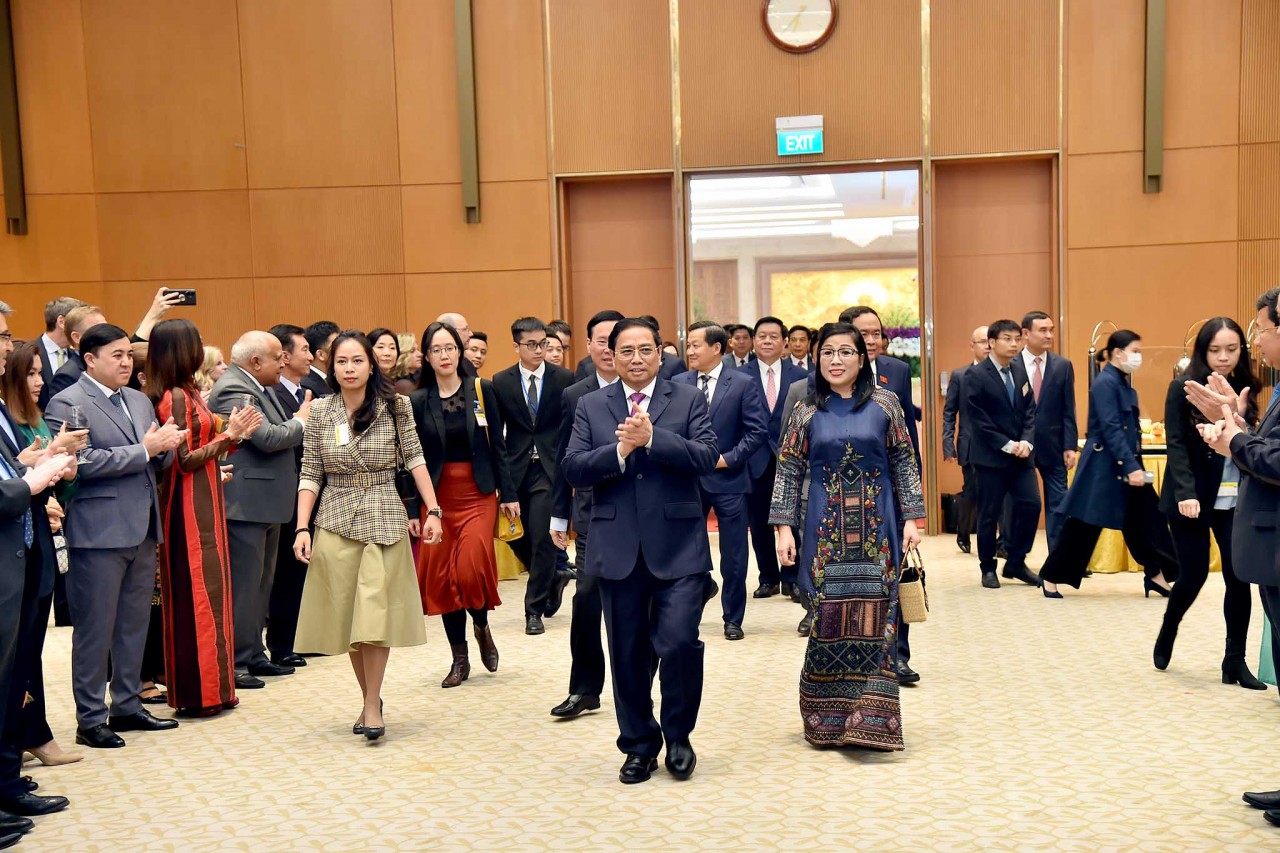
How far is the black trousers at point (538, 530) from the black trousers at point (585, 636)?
1.45 meters

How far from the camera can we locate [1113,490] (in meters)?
6.89

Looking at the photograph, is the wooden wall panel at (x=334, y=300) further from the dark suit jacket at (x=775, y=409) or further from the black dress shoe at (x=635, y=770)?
the black dress shoe at (x=635, y=770)

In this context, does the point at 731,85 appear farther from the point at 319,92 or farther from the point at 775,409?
the point at 775,409

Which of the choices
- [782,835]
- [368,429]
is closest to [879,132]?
[368,429]

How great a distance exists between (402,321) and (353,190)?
4.02 ft

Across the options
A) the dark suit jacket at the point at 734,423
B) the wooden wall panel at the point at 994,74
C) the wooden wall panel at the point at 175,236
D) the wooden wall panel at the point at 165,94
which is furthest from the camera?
the wooden wall panel at the point at 175,236

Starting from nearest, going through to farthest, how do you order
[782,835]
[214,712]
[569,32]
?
[782,835] → [214,712] → [569,32]

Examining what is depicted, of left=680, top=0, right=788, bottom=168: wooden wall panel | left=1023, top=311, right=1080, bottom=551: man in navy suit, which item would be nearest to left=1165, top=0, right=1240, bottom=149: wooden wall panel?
left=680, top=0, right=788, bottom=168: wooden wall panel

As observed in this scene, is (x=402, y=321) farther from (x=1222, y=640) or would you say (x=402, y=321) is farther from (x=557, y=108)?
(x=1222, y=640)

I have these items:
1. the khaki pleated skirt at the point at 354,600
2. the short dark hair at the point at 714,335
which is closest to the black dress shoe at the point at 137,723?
the khaki pleated skirt at the point at 354,600

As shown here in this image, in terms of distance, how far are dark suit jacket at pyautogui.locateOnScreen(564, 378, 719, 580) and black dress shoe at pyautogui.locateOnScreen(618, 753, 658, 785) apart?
66cm

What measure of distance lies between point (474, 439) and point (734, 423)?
1638mm

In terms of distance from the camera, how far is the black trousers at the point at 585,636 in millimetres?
4977

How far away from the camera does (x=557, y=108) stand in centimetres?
1045
